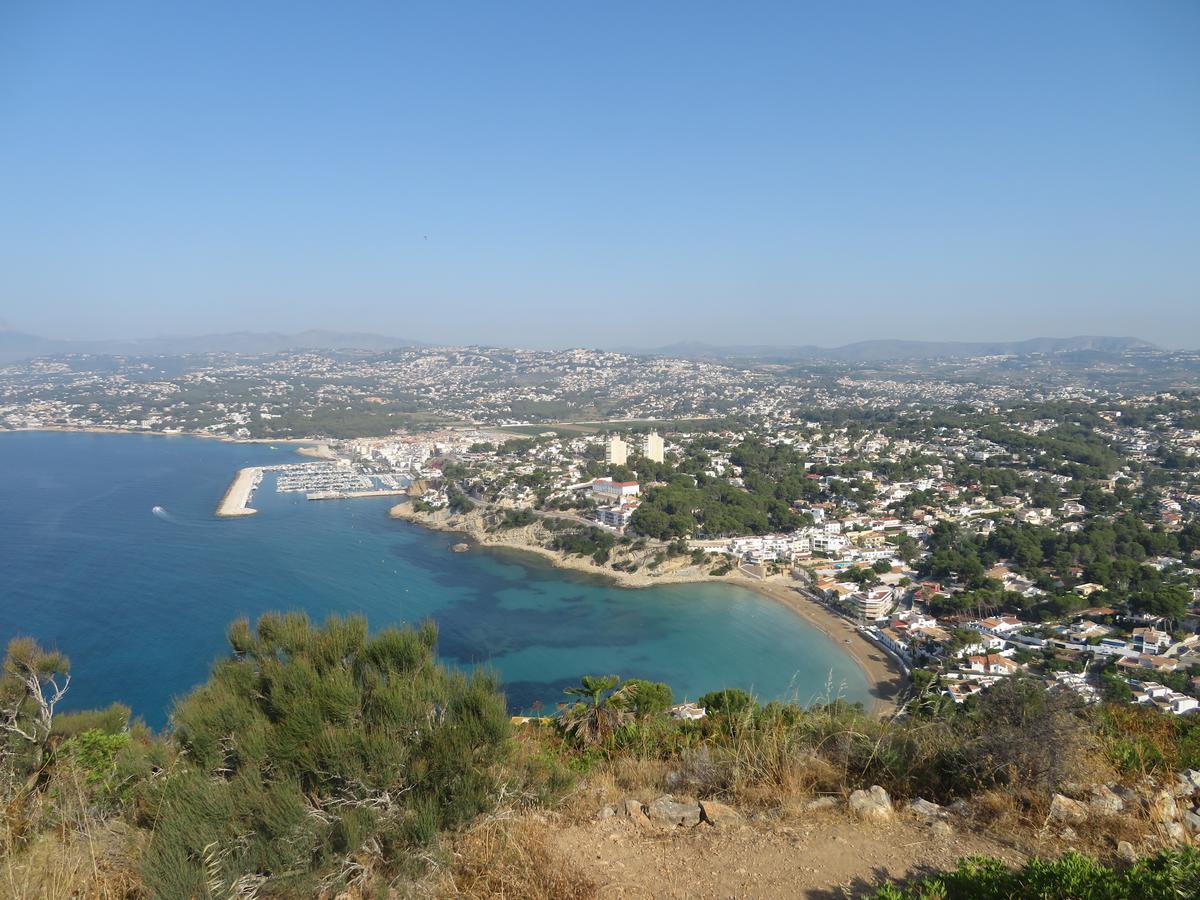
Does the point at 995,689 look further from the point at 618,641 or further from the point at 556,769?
the point at 618,641

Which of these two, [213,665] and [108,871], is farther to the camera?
[213,665]

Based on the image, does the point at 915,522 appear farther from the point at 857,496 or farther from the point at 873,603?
the point at 873,603

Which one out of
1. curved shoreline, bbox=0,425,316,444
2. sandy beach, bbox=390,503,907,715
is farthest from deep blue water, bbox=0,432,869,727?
curved shoreline, bbox=0,425,316,444

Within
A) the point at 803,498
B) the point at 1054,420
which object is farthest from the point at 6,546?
the point at 1054,420

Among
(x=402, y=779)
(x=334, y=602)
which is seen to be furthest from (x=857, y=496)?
(x=402, y=779)

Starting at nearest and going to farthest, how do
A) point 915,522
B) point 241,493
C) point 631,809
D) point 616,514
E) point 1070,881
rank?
1. point 1070,881
2. point 631,809
3. point 915,522
4. point 616,514
5. point 241,493
